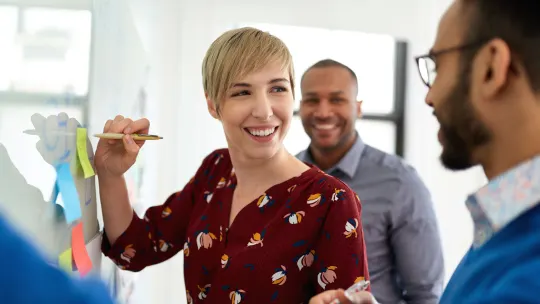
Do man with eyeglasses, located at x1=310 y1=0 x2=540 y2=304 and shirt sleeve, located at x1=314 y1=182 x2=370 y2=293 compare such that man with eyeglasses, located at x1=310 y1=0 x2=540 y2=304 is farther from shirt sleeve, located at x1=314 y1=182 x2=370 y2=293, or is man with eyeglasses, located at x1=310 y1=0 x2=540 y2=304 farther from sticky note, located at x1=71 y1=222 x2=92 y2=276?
sticky note, located at x1=71 y1=222 x2=92 y2=276

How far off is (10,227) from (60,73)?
23.9 inches

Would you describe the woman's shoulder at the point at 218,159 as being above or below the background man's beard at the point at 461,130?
below

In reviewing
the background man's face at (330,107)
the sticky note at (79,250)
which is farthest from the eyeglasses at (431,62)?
the background man's face at (330,107)

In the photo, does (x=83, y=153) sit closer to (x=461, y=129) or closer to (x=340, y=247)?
(x=340, y=247)

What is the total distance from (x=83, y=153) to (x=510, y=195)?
760mm

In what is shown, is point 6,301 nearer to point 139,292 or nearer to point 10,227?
point 10,227

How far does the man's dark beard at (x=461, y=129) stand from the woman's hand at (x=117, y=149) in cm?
67

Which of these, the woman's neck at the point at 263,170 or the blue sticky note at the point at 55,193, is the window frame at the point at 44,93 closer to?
the blue sticky note at the point at 55,193

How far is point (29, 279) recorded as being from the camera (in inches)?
11.8

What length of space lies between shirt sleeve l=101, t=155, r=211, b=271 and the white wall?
106 cm

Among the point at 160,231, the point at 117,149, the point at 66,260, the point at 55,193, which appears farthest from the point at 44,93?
the point at 160,231

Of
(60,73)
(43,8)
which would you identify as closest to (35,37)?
(43,8)

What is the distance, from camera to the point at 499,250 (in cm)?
79

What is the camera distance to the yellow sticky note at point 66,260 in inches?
36.5
